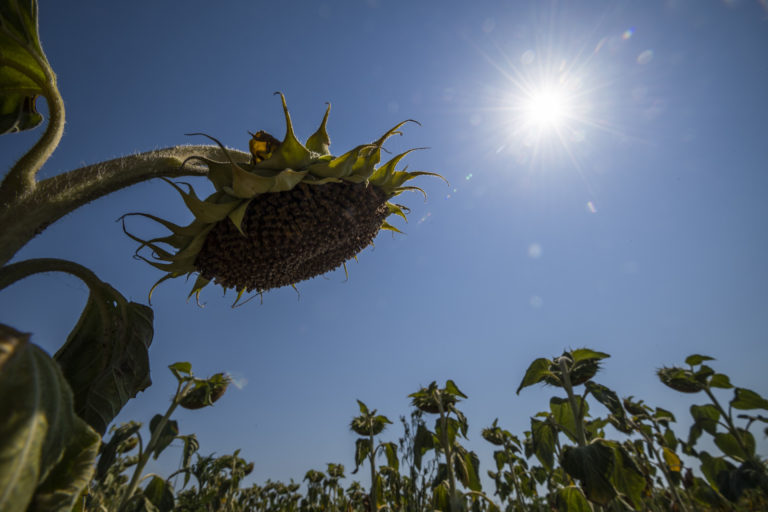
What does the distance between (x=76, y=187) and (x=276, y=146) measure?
0.99 metres

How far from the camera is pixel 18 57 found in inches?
56.1

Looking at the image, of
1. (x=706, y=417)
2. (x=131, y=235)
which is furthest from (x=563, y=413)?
(x=131, y=235)

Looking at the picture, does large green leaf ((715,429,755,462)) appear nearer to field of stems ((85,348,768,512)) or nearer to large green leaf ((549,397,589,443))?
field of stems ((85,348,768,512))

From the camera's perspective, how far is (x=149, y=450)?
205 inches

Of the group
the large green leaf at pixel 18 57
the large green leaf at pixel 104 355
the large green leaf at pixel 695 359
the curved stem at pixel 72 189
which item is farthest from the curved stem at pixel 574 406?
the large green leaf at pixel 18 57

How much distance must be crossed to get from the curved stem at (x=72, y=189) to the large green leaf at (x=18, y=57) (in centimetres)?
44

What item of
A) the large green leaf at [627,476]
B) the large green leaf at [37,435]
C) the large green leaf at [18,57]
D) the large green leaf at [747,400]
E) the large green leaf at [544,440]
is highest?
the large green leaf at [747,400]

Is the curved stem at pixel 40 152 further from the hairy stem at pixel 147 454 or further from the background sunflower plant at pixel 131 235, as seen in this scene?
the hairy stem at pixel 147 454

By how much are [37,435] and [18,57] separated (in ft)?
4.89

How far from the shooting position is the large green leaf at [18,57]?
1.32 m

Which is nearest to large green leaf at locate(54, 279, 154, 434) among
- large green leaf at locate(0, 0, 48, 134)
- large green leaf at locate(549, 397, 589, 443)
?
large green leaf at locate(0, 0, 48, 134)

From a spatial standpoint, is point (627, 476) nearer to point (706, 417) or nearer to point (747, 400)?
point (747, 400)

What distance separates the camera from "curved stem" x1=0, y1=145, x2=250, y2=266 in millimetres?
1197

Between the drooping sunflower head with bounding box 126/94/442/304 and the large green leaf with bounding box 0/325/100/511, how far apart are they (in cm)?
111
